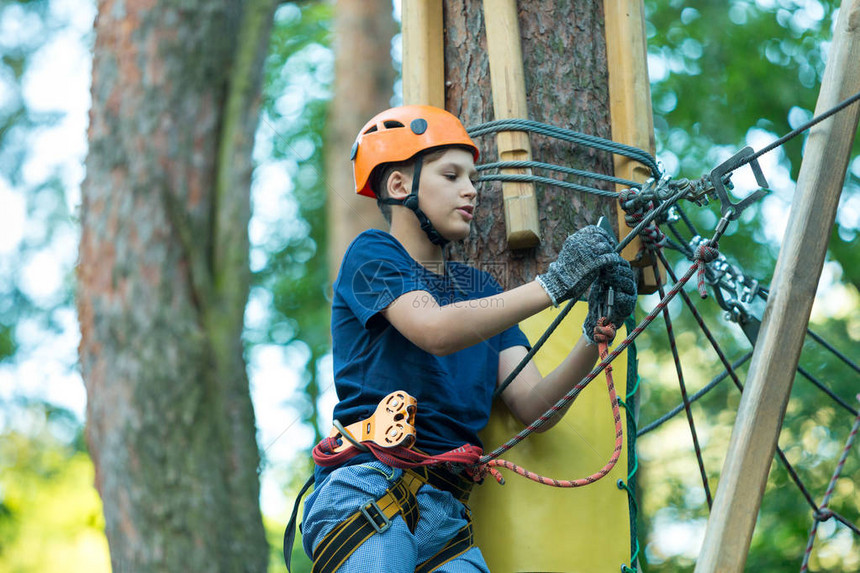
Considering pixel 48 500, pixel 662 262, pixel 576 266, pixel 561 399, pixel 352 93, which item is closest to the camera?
pixel 576 266

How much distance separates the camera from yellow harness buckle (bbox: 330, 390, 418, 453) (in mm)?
2453

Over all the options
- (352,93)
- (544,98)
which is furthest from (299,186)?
(544,98)

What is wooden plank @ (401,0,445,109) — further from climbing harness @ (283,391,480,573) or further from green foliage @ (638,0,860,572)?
green foliage @ (638,0,860,572)

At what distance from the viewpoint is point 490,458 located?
2.62m

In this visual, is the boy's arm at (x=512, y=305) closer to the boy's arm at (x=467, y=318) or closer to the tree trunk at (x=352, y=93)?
the boy's arm at (x=467, y=318)

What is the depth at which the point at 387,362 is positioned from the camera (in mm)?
2605

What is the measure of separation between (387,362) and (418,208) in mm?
497

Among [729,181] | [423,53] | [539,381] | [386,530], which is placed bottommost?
[386,530]

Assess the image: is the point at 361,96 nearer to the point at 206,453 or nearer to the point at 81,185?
the point at 81,185

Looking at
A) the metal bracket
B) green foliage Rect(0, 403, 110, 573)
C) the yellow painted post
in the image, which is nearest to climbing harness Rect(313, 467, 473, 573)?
the yellow painted post

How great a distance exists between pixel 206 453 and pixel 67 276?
7.19 meters

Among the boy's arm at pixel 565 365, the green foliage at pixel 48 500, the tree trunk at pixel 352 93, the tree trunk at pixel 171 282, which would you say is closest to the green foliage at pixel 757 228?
the tree trunk at pixel 352 93

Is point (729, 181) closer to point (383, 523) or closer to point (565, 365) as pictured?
point (565, 365)

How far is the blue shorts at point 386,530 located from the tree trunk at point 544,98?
2.67 ft
